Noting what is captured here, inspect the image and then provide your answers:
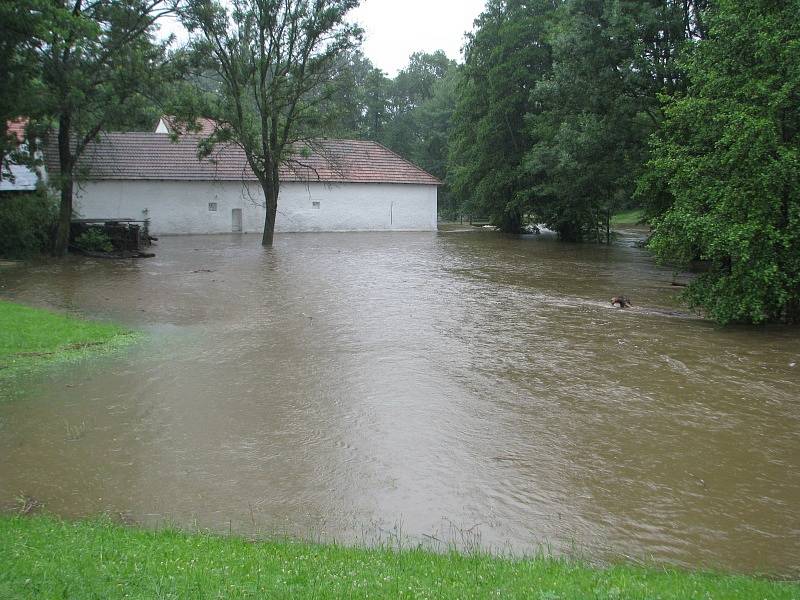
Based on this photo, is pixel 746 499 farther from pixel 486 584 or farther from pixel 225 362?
pixel 225 362

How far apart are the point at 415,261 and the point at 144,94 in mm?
11761

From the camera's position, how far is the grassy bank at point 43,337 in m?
10.9

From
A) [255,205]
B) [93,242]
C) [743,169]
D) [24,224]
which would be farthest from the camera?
[255,205]

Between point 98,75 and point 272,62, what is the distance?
10058 millimetres

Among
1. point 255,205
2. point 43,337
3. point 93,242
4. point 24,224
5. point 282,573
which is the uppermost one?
point 255,205

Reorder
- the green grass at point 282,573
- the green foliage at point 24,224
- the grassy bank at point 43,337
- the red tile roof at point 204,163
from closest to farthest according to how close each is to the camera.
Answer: the green grass at point 282,573 < the grassy bank at point 43,337 < the green foliage at point 24,224 < the red tile roof at point 204,163

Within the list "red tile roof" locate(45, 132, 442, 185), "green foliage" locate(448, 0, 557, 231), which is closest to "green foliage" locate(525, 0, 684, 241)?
"green foliage" locate(448, 0, 557, 231)

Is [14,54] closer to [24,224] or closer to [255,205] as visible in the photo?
[24,224]

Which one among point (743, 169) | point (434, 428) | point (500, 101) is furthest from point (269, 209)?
point (434, 428)

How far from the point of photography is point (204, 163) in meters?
39.8

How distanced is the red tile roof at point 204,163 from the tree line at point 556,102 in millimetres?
4145

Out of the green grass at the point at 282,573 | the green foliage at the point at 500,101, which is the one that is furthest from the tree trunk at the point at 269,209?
the green grass at the point at 282,573

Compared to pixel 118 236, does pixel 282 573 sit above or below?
below

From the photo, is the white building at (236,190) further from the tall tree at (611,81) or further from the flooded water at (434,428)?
the flooded water at (434,428)
